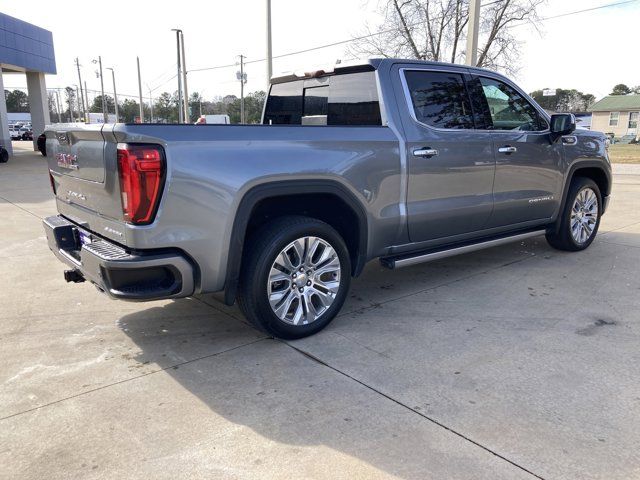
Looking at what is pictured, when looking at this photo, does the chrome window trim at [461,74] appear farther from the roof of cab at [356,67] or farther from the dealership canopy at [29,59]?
the dealership canopy at [29,59]

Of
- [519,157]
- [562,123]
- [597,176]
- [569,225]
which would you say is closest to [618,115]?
[597,176]

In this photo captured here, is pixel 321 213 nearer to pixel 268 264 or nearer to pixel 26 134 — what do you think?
pixel 268 264

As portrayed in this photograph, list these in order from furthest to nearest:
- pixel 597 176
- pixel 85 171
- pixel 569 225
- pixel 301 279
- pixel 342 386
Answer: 1. pixel 597 176
2. pixel 569 225
3. pixel 301 279
4. pixel 85 171
5. pixel 342 386

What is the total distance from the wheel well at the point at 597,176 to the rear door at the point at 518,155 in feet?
2.17

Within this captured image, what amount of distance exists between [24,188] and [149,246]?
1131cm

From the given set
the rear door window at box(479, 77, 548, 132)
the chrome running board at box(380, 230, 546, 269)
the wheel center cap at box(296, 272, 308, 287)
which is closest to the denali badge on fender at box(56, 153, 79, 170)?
the wheel center cap at box(296, 272, 308, 287)

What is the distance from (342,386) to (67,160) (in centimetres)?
242

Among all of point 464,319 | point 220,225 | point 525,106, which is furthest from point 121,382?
point 525,106

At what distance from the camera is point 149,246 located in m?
2.98

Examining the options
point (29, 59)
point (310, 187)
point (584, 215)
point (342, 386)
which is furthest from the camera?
point (29, 59)

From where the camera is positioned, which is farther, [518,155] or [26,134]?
[26,134]

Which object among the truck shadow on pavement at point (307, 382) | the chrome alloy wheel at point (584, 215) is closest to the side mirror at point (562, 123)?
the chrome alloy wheel at point (584, 215)

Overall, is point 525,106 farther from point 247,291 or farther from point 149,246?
point 149,246

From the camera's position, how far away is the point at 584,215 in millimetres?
6203
